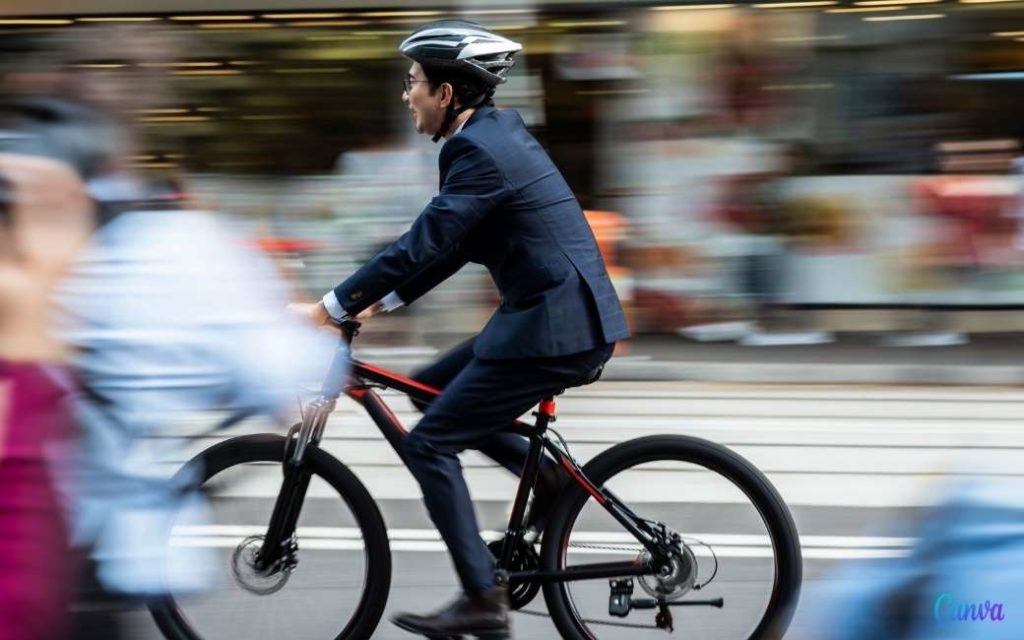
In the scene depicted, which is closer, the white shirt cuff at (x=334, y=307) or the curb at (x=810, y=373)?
the white shirt cuff at (x=334, y=307)

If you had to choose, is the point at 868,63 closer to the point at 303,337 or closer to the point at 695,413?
the point at 695,413

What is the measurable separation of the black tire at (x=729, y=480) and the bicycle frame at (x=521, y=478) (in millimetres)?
44

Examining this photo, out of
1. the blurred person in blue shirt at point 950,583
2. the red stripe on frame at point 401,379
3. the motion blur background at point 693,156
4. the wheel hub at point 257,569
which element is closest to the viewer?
the blurred person in blue shirt at point 950,583

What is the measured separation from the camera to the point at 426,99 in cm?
374

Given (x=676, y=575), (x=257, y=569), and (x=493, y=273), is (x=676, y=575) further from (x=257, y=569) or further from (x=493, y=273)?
(x=257, y=569)

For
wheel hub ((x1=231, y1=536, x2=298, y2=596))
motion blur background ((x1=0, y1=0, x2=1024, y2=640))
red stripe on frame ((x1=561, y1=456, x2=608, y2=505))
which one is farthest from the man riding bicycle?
motion blur background ((x1=0, y1=0, x2=1024, y2=640))

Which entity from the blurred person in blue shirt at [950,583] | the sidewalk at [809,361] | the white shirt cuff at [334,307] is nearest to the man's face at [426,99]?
the white shirt cuff at [334,307]

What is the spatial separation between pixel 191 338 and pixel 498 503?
7.59 feet

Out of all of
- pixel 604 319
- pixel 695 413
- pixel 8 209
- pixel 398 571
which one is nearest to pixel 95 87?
pixel 8 209

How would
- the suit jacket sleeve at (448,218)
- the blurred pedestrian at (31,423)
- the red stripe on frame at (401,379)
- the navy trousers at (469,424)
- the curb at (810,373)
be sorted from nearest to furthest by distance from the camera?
the blurred pedestrian at (31,423)
the suit jacket sleeve at (448,218)
the navy trousers at (469,424)
the red stripe on frame at (401,379)
the curb at (810,373)

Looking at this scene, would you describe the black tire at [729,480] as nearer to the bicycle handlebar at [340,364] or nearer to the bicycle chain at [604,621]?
the bicycle chain at [604,621]

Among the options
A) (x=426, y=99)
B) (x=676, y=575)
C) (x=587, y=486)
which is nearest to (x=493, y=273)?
(x=426, y=99)

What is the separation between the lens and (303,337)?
3.51 metres

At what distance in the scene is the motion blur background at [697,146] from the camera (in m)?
8.69
